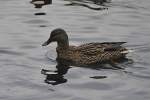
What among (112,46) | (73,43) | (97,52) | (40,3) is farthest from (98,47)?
(40,3)

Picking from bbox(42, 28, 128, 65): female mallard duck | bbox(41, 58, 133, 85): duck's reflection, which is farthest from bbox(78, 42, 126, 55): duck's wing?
bbox(41, 58, 133, 85): duck's reflection

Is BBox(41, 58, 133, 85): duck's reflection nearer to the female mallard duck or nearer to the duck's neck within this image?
the female mallard duck

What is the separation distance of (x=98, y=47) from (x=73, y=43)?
1713mm

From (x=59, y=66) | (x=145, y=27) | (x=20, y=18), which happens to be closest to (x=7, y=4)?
(x=20, y=18)

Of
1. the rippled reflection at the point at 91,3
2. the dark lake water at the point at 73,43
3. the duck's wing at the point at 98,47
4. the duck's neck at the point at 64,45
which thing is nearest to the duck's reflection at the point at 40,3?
the dark lake water at the point at 73,43

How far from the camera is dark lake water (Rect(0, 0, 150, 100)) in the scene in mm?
13812

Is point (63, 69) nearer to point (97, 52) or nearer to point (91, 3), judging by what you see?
point (97, 52)

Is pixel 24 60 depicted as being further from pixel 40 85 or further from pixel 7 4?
pixel 7 4

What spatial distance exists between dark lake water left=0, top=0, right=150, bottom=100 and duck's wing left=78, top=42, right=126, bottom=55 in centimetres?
50

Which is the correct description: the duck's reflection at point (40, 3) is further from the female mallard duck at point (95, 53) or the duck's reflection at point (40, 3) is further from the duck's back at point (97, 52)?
the duck's back at point (97, 52)

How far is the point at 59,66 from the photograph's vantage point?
52.0ft

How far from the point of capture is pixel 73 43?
58.0ft

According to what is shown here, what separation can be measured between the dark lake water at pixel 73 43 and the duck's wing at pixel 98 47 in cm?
50

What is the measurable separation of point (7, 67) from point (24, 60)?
726 mm
